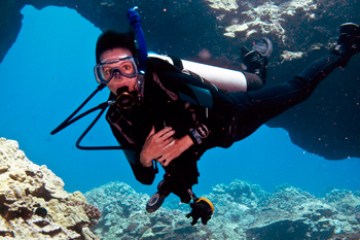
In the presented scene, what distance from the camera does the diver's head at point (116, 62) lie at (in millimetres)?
3400

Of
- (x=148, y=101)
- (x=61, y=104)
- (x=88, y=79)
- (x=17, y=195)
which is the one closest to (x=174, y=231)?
(x=17, y=195)

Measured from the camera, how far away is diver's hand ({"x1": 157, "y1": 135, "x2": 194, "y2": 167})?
126 inches

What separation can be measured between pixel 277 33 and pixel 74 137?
12984cm

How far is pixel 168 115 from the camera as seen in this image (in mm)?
3277

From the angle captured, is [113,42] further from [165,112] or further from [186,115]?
[186,115]

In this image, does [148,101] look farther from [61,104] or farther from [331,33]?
[61,104]

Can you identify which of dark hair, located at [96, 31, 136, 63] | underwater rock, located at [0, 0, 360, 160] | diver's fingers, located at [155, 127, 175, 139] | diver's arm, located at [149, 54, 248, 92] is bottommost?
diver's fingers, located at [155, 127, 175, 139]

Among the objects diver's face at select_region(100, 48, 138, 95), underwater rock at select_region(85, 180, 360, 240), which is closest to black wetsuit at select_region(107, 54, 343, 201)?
diver's face at select_region(100, 48, 138, 95)

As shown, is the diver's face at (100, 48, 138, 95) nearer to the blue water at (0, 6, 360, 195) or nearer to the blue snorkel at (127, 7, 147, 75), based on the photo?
the blue snorkel at (127, 7, 147, 75)

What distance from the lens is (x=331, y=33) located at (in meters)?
9.78

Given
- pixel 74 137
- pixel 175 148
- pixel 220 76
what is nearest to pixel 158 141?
pixel 175 148

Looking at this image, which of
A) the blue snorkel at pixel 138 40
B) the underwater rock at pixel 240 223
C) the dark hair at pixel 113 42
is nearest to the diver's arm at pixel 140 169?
the blue snorkel at pixel 138 40

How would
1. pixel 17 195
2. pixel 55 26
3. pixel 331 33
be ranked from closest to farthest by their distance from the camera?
pixel 17 195 < pixel 331 33 < pixel 55 26

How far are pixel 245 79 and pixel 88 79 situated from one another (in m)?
110
